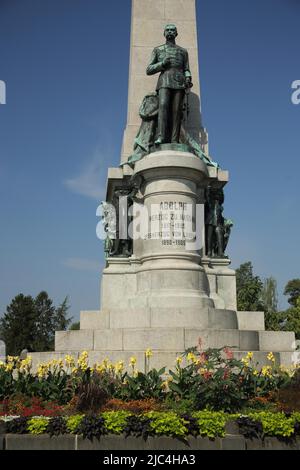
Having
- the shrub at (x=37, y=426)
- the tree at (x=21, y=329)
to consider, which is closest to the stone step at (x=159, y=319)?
the shrub at (x=37, y=426)

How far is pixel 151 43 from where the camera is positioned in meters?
17.9

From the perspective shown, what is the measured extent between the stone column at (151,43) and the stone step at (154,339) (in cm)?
645

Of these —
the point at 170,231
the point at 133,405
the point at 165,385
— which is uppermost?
the point at 170,231

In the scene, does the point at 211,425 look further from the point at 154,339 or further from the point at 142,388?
the point at 154,339

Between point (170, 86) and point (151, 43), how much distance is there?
127 inches

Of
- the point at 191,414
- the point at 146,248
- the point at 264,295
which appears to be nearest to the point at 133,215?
the point at 146,248

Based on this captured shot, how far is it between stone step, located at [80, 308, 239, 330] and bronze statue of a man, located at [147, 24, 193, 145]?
17.6 feet

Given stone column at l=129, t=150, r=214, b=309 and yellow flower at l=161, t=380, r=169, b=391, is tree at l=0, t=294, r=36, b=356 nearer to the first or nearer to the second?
stone column at l=129, t=150, r=214, b=309

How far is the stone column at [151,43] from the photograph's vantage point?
17.4 meters

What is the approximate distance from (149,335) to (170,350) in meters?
0.61

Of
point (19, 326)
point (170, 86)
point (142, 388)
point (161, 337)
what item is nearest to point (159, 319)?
point (161, 337)

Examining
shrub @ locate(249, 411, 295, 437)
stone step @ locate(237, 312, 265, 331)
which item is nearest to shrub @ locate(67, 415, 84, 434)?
shrub @ locate(249, 411, 295, 437)

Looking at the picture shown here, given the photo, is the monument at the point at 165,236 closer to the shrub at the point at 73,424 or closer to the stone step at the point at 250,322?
the stone step at the point at 250,322

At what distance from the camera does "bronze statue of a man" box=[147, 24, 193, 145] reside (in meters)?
15.6
